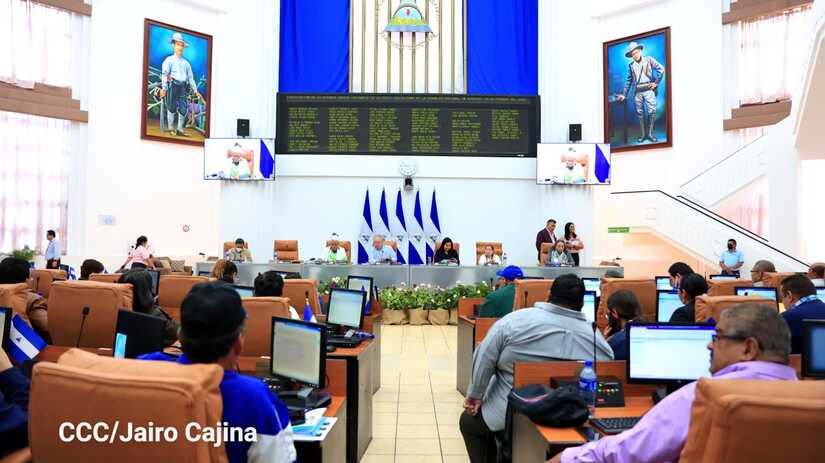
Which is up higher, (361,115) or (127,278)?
(361,115)

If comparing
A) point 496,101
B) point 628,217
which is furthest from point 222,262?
point 628,217

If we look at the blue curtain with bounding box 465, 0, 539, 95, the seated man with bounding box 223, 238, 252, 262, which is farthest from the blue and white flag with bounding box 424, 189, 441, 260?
the seated man with bounding box 223, 238, 252, 262

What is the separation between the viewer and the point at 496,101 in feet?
40.3

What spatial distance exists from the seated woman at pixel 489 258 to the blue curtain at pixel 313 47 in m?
5.31

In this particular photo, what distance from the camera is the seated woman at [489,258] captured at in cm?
1062

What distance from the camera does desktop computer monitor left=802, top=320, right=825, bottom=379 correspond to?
3.28 m

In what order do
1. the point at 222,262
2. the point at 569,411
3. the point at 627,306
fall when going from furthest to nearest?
1. the point at 222,262
2. the point at 627,306
3. the point at 569,411

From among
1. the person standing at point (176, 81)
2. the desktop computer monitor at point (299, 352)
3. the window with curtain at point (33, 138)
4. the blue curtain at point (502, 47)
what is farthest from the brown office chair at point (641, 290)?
the person standing at point (176, 81)

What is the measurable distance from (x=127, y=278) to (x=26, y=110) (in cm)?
1172

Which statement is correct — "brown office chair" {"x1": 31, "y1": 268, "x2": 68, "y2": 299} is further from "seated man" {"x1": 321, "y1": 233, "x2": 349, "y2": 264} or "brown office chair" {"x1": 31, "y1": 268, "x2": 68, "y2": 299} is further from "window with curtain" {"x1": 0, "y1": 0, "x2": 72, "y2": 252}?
"window with curtain" {"x1": 0, "y1": 0, "x2": 72, "y2": 252}

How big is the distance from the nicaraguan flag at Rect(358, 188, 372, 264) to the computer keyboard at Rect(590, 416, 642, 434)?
10.4 meters

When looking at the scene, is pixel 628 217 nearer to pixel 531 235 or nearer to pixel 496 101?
pixel 531 235

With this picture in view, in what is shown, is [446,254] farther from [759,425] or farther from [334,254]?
[759,425]

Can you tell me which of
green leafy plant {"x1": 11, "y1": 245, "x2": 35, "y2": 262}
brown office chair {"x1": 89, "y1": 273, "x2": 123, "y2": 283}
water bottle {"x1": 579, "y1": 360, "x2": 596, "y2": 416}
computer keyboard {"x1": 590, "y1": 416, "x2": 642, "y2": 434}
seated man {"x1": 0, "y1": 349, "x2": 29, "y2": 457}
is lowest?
computer keyboard {"x1": 590, "y1": 416, "x2": 642, "y2": 434}
